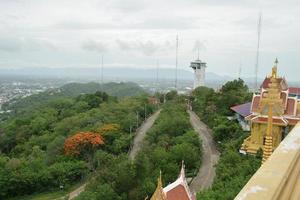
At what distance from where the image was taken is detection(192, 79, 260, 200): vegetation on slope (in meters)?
15.8

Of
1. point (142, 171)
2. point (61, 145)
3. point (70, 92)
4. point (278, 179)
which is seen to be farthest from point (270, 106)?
point (70, 92)

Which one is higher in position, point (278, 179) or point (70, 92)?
point (278, 179)

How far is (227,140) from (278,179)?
83.2 feet

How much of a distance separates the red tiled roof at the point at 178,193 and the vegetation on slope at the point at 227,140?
2.25 meters

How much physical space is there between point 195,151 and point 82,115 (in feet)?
60.4

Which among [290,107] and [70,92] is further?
[70,92]

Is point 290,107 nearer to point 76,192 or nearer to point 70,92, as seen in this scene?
point 76,192

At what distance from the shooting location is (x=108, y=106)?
43938 mm

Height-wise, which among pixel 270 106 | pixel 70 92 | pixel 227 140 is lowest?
pixel 70 92

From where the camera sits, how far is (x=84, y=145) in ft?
98.8

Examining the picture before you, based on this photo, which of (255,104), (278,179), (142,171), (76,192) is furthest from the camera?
(76,192)

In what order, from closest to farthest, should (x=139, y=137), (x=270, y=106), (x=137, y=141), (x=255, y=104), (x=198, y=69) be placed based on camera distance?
(x=270, y=106) → (x=255, y=104) → (x=137, y=141) → (x=139, y=137) → (x=198, y=69)

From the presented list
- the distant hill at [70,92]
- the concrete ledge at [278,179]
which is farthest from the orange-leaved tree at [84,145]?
the distant hill at [70,92]

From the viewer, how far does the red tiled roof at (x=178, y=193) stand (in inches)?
492
